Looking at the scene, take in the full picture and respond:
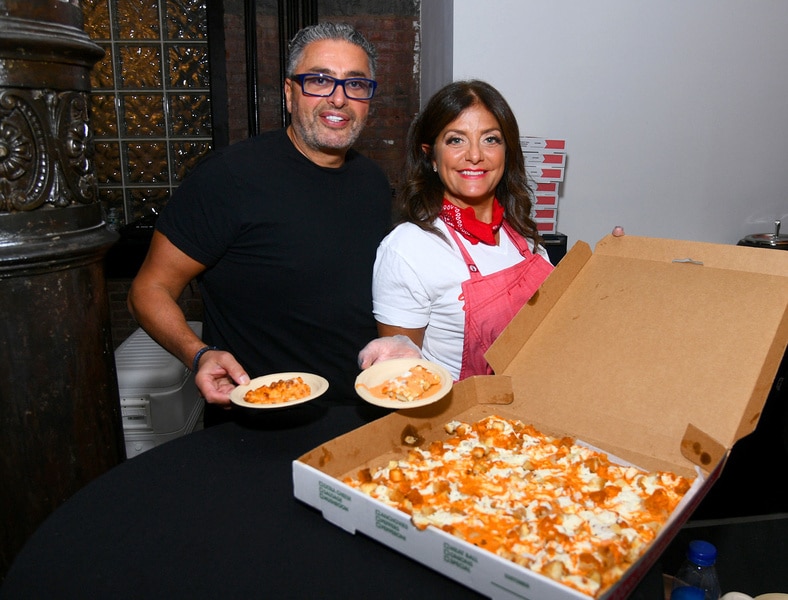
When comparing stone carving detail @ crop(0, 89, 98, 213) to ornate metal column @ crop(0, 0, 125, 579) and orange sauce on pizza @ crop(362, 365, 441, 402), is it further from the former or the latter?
orange sauce on pizza @ crop(362, 365, 441, 402)

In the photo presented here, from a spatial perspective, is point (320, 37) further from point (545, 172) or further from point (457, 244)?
point (545, 172)

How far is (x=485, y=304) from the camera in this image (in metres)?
1.78

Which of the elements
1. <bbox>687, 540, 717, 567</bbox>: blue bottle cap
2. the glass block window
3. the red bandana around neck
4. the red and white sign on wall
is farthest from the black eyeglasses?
the glass block window

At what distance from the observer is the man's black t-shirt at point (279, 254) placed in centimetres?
181

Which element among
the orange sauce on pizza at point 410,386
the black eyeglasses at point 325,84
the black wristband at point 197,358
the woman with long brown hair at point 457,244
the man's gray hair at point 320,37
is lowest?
the black wristband at point 197,358

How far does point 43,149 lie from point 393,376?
0.98 meters

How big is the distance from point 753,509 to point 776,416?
44 centimetres

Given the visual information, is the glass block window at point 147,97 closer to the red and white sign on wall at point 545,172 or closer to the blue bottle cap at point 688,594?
the red and white sign on wall at point 545,172

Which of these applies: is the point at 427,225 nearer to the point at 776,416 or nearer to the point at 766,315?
the point at 766,315

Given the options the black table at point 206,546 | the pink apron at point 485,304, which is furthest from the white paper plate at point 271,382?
the pink apron at point 485,304

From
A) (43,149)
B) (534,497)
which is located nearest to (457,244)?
(534,497)

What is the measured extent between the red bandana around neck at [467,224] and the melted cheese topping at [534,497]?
61cm

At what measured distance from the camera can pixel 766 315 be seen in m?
1.39

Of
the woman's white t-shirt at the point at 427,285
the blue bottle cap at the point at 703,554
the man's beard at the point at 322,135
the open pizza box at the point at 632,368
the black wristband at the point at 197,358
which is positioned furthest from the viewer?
the man's beard at the point at 322,135
